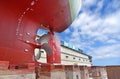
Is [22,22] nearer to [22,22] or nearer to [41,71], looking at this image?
[22,22]

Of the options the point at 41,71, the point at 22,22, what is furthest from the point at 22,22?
the point at 41,71

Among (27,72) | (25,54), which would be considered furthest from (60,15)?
(27,72)

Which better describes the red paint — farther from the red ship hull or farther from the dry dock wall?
the dry dock wall

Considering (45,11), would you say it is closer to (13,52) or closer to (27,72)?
(13,52)

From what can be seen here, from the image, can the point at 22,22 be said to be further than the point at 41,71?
Yes

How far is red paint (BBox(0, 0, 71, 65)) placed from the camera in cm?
347

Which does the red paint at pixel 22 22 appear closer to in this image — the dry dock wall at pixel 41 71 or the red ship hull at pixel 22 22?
the red ship hull at pixel 22 22

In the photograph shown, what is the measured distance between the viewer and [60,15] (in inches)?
206

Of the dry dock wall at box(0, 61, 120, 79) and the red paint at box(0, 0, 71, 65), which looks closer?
the dry dock wall at box(0, 61, 120, 79)

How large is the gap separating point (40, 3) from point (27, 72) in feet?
7.12

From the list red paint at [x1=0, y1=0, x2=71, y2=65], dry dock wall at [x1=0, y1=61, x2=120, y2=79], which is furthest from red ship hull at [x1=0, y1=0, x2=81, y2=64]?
dry dock wall at [x1=0, y1=61, x2=120, y2=79]

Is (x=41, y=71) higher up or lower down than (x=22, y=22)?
lower down

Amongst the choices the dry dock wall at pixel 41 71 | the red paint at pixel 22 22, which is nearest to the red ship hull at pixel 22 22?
the red paint at pixel 22 22

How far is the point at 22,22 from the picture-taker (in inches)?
157
